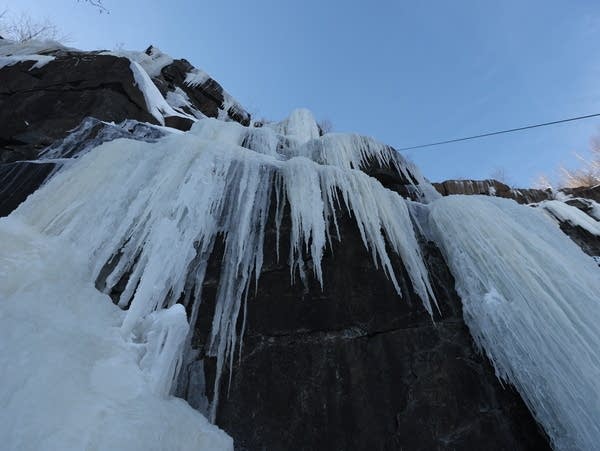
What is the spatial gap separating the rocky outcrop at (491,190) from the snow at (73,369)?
30.6 feet

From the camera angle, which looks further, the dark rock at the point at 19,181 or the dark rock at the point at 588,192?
the dark rock at the point at 588,192

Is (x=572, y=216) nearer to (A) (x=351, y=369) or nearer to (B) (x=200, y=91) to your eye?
(A) (x=351, y=369)

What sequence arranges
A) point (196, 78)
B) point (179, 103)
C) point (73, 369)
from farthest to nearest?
1. point (196, 78)
2. point (179, 103)
3. point (73, 369)

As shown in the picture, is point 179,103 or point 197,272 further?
point 179,103

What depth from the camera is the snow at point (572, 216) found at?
7.53m

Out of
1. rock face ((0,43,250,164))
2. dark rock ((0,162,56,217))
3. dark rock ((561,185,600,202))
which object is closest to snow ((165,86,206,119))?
rock face ((0,43,250,164))

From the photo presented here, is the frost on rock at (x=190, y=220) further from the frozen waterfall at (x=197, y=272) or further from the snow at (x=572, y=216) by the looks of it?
the snow at (x=572, y=216)

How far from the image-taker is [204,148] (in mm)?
3971

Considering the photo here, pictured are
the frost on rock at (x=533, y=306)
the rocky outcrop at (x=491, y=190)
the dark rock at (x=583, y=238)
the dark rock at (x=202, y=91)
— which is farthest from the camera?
the dark rock at (x=202, y=91)

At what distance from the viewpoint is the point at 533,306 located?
281cm

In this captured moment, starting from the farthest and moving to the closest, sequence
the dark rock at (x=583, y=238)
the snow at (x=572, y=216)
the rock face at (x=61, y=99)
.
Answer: the snow at (x=572, y=216)
the dark rock at (x=583, y=238)
the rock face at (x=61, y=99)

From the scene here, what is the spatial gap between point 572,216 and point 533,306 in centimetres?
631

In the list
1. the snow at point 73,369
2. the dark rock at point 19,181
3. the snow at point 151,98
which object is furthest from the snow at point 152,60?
the snow at point 73,369

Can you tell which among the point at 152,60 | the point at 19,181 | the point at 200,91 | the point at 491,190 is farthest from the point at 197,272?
the point at 152,60
